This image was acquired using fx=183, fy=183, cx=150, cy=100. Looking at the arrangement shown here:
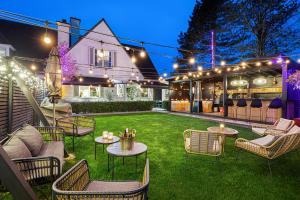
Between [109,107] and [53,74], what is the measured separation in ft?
33.9

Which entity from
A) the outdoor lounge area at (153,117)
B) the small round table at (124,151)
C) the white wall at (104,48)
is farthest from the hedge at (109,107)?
the small round table at (124,151)

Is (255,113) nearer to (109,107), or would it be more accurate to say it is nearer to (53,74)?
(109,107)

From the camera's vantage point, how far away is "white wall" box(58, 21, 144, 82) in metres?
17.0

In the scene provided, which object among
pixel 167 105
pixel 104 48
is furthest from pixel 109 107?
pixel 104 48

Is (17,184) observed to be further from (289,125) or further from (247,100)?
(247,100)

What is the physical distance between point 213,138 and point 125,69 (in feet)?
54.1

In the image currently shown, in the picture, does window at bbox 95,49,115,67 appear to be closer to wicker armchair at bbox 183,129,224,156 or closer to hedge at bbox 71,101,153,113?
hedge at bbox 71,101,153,113

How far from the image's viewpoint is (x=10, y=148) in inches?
105

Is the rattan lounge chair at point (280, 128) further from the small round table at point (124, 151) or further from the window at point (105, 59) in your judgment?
the window at point (105, 59)

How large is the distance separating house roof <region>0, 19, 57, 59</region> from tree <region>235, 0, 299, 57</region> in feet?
60.2

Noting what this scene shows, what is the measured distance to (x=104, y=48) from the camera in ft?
60.2

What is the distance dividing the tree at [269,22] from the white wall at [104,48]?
11731 mm

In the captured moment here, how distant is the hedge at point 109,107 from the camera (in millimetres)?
13758

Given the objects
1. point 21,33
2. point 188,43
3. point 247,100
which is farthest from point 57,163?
point 188,43
